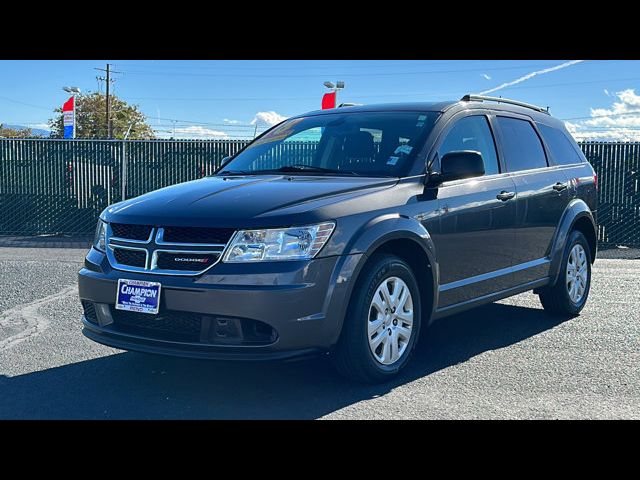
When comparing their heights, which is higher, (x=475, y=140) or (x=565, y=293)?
(x=475, y=140)

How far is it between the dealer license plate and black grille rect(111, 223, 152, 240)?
27cm

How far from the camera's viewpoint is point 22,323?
6.48m

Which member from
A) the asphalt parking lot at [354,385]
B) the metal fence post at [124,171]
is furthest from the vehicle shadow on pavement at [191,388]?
the metal fence post at [124,171]

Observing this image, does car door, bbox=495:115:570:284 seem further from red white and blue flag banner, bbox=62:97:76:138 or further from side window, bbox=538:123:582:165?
red white and blue flag banner, bbox=62:97:76:138

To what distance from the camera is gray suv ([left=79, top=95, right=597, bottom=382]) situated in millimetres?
4266

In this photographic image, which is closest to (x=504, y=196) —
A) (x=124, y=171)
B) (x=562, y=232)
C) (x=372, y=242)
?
(x=562, y=232)

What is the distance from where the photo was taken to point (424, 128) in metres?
5.48

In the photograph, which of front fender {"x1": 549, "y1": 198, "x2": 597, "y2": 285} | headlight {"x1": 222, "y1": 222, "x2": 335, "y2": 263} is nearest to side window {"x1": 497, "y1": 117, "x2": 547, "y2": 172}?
front fender {"x1": 549, "y1": 198, "x2": 597, "y2": 285}

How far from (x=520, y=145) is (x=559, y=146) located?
875 mm

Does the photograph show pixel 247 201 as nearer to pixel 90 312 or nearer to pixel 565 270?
pixel 90 312

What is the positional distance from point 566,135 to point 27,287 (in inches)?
229

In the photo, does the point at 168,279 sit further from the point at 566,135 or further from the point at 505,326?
the point at 566,135

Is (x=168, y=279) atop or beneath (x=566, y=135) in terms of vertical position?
beneath
